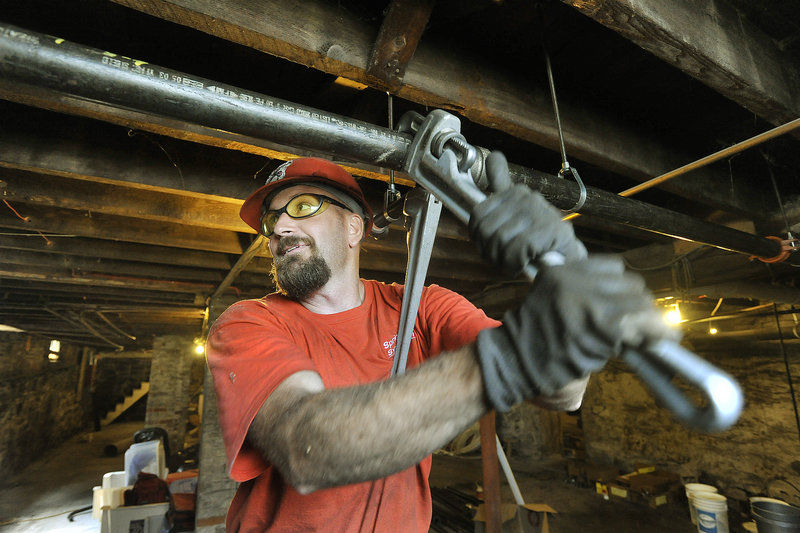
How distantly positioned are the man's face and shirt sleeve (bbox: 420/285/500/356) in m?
0.45

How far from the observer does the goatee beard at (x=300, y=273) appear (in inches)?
65.0

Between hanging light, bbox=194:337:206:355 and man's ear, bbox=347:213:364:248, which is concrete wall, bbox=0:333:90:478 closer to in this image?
hanging light, bbox=194:337:206:355

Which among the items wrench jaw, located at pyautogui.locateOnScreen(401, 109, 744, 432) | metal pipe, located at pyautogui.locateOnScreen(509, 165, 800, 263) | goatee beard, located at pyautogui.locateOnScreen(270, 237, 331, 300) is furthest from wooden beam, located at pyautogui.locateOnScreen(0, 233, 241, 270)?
wrench jaw, located at pyautogui.locateOnScreen(401, 109, 744, 432)

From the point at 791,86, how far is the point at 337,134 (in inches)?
83.2

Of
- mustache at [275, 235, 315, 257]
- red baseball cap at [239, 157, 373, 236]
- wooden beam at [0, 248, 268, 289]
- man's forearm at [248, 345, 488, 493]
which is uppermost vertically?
wooden beam at [0, 248, 268, 289]

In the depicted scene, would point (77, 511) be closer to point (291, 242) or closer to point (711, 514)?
point (291, 242)

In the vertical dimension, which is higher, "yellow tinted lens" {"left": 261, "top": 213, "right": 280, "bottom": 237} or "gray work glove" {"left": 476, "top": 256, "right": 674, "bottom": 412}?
"yellow tinted lens" {"left": 261, "top": 213, "right": 280, "bottom": 237}

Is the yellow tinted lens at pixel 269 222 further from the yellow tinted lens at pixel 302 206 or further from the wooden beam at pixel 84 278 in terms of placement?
the wooden beam at pixel 84 278

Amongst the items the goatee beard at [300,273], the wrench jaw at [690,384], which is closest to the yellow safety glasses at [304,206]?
the goatee beard at [300,273]

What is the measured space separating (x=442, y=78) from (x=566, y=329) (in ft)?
4.29

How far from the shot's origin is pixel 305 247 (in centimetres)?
172

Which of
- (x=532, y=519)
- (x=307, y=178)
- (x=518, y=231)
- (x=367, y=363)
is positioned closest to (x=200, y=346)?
(x=532, y=519)

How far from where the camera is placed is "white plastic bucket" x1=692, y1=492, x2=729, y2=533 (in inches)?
185

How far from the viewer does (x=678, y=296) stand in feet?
12.9
